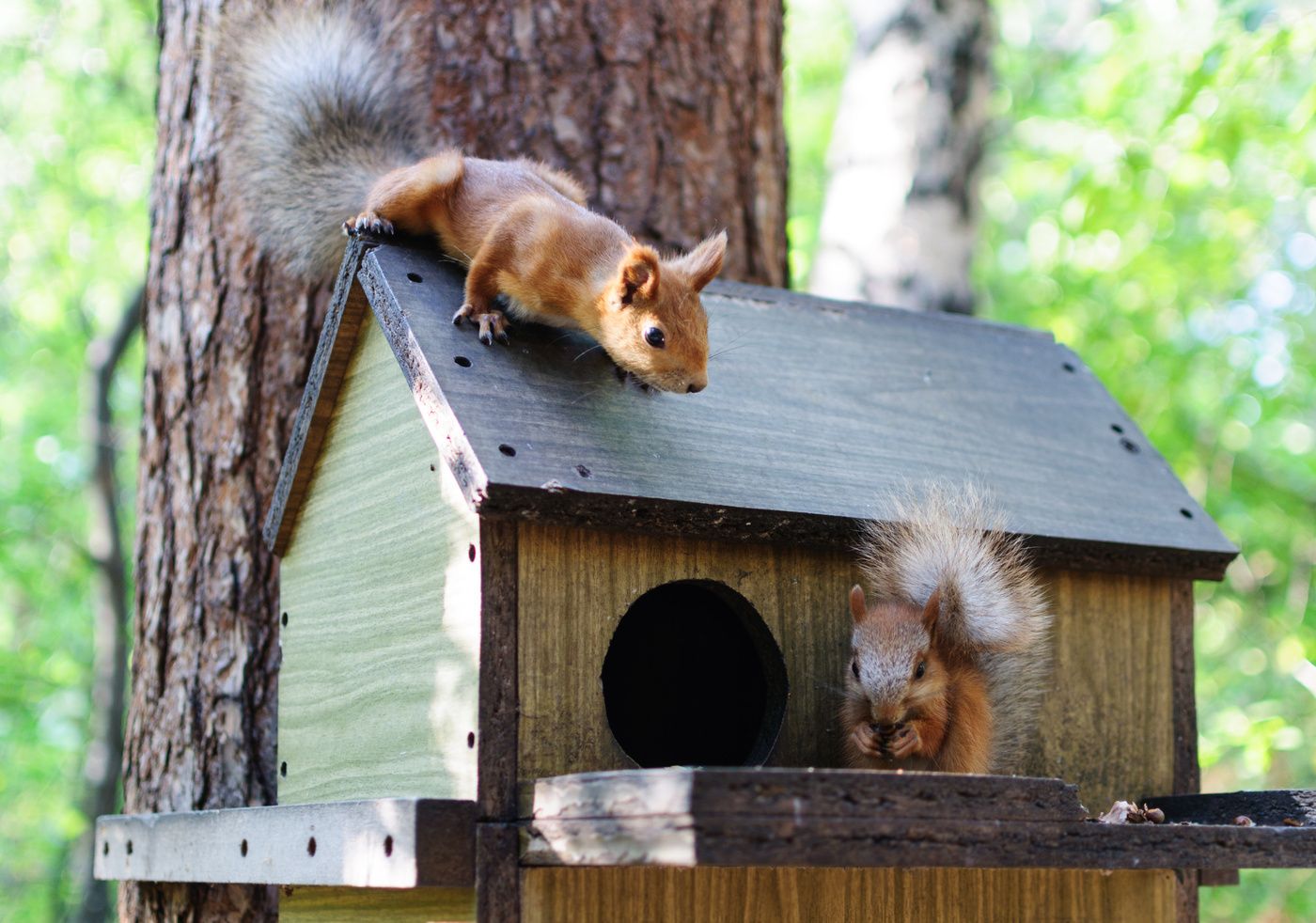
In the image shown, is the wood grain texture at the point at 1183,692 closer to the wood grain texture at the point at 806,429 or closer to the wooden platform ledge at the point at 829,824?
the wood grain texture at the point at 806,429

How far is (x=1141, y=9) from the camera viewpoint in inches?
315

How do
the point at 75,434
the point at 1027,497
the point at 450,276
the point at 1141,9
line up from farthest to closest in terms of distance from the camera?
the point at 75,434
the point at 1141,9
the point at 1027,497
the point at 450,276

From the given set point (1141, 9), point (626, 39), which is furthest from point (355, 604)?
point (1141, 9)

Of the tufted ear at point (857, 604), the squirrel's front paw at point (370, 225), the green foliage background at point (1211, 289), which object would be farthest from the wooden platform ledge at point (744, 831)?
the green foliage background at point (1211, 289)

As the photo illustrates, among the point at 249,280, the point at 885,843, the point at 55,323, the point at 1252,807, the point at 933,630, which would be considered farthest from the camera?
the point at 55,323

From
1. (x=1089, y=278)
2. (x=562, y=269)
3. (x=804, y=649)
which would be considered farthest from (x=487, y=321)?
(x=1089, y=278)

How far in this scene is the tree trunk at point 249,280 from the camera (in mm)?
2984

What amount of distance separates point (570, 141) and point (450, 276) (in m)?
1.08

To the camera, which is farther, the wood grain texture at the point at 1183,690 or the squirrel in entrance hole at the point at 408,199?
the wood grain texture at the point at 1183,690

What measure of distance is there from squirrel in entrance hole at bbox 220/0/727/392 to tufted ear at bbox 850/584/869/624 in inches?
17.9

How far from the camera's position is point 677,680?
2781 millimetres

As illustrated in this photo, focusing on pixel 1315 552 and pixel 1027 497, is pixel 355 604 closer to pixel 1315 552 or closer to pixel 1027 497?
pixel 1027 497

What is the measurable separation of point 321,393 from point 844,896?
137 cm

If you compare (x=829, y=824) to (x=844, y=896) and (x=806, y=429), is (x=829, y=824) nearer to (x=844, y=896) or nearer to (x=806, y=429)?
(x=844, y=896)
